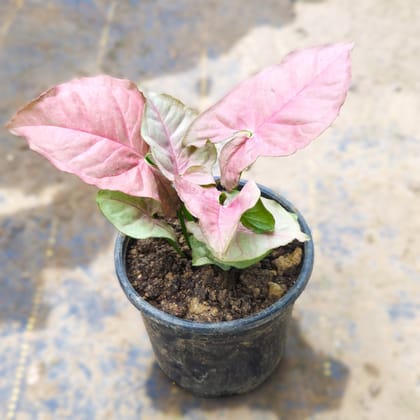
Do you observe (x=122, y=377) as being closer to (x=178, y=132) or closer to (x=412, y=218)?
(x=178, y=132)

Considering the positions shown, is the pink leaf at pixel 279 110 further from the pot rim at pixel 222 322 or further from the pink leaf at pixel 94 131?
the pot rim at pixel 222 322

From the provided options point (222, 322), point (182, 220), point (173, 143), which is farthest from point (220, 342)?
point (173, 143)

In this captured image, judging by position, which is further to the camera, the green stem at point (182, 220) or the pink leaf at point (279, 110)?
the green stem at point (182, 220)

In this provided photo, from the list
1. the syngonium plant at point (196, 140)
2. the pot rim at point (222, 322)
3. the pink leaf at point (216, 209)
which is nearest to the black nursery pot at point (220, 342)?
the pot rim at point (222, 322)

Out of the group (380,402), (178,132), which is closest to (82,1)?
(178,132)

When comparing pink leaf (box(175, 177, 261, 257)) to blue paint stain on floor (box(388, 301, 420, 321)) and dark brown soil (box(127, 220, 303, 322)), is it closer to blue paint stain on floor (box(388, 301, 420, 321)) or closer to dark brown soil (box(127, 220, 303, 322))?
dark brown soil (box(127, 220, 303, 322))

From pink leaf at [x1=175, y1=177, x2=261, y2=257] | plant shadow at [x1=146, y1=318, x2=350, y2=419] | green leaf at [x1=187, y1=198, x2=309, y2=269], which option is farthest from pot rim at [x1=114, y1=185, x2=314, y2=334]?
plant shadow at [x1=146, y1=318, x2=350, y2=419]

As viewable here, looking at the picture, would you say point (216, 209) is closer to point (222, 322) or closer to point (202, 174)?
point (202, 174)

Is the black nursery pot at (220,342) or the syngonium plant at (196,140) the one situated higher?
the syngonium plant at (196,140)
